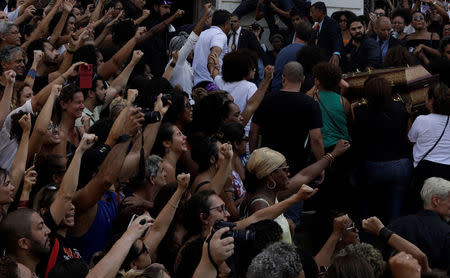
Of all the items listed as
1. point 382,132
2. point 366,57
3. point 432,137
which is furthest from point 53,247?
point 366,57

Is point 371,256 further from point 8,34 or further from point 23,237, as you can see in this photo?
point 8,34

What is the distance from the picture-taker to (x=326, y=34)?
10.7 m

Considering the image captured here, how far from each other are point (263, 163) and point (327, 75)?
2.05 metres

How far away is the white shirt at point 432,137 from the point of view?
7.75 metres

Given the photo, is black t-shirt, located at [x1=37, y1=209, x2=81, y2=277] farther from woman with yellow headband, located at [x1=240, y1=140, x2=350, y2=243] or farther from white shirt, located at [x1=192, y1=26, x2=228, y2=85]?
white shirt, located at [x1=192, y1=26, x2=228, y2=85]

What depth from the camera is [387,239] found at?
5633mm

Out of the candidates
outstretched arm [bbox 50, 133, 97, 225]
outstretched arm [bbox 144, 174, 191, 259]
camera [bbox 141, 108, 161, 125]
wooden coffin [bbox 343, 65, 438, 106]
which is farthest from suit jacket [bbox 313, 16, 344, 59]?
outstretched arm [bbox 50, 133, 97, 225]

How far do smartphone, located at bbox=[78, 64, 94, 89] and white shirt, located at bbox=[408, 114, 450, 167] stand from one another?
321cm

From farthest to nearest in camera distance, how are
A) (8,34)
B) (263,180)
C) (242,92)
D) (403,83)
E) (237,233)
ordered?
(8,34), (242,92), (403,83), (263,180), (237,233)

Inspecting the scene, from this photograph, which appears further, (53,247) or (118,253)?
(53,247)

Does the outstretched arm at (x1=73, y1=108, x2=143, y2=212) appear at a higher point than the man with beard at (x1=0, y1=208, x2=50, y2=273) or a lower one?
lower

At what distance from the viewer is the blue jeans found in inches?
307

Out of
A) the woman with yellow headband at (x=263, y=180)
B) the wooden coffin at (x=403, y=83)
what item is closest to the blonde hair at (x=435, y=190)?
the woman with yellow headband at (x=263, y=180)

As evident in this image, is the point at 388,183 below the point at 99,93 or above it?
below
